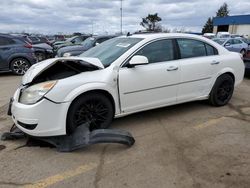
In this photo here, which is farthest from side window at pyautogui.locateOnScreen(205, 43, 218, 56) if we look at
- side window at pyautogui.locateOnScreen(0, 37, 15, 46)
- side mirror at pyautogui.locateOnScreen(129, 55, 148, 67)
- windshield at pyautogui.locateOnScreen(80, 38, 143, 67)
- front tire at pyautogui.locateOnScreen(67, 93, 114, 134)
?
side window at pyautogui.locateOnScreen(0, 37, 15, 46)

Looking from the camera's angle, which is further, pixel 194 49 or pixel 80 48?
pixel 80 48

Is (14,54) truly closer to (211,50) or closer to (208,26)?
(211,50)

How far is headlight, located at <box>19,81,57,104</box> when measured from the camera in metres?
3.96

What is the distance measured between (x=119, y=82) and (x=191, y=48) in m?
1.88

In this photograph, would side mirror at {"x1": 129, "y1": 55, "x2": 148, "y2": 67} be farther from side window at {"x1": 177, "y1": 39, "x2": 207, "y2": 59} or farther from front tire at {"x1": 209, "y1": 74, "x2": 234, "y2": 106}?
front tire at {"x1": 209, "y1": 74, "x2": 234, "y2": 106}

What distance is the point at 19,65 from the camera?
12.0m

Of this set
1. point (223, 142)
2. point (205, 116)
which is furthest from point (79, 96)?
point (205, 116)

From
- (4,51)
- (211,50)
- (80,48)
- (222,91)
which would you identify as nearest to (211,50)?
(211,50)

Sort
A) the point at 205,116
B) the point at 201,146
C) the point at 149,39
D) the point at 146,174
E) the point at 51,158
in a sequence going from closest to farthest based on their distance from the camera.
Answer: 1. the point at 146,174
2. the point at 51,158
3. the point at 201,146
4. the point at 149,39
5. the point at 205,116

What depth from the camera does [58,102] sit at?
4.01 meters

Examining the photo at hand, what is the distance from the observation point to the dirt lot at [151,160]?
3315 millimetres

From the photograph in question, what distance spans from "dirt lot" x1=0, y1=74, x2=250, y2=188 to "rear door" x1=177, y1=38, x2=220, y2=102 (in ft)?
1.94

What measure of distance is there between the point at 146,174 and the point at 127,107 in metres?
1.54

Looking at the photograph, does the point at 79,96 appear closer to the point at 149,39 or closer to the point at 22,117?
the point at 22,117
